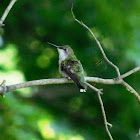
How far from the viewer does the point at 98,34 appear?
7516 millimetres

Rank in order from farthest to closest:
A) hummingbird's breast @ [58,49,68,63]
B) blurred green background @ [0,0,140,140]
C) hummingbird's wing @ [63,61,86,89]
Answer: blurred green background @ [0,0,140,140], hummingbird's breast @ [58,49,68,63], hummingbird's wing @ [63,61,86,89]

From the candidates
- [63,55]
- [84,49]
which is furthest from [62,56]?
[84,49]

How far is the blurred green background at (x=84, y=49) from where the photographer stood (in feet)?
24.3

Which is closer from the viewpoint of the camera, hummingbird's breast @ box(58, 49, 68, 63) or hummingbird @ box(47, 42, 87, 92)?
hummingbird @ box(47, 42, 87, 92)

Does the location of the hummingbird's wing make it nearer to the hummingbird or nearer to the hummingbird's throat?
the hummingbird

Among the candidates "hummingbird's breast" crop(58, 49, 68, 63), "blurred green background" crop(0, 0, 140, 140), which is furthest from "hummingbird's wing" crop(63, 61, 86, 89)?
"blurred green background" crop(0, 0, 140, 140)

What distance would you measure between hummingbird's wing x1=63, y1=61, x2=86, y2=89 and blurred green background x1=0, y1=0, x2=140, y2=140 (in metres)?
1.19

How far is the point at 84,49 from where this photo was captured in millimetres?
7723

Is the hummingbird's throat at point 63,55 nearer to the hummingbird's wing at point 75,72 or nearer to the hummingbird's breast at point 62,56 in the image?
the hummingbird's breast at point 62,56

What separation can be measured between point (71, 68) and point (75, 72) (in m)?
0.21

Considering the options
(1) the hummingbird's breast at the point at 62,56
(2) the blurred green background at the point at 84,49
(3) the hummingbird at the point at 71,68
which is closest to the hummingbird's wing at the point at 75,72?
(3) the hummingbird at the point at 71,68

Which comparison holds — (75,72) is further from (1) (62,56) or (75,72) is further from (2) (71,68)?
(1) (62,56)

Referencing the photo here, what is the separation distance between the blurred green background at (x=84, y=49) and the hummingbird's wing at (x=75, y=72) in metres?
1.19

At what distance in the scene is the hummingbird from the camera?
4.88 metres
